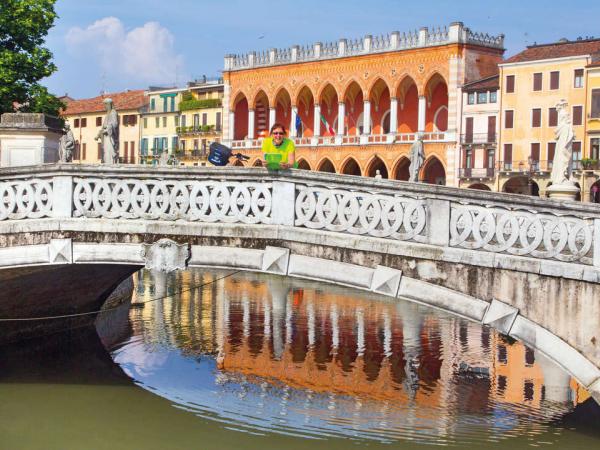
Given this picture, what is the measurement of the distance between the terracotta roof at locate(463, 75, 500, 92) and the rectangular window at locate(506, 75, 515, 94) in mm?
580

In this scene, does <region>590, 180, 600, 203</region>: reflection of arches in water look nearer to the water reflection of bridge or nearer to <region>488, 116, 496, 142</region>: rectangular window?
<region>488, 116, 496, 142</region>: rectangular window

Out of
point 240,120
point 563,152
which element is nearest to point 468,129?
point 240,120

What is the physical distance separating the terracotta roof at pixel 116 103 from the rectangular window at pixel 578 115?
43.5 metres

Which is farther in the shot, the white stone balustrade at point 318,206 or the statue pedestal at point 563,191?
the statue pedestal at point 563,191

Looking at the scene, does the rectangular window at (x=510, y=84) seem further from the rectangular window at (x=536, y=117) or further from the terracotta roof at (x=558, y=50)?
the rectangular window at (x=536, y=117)

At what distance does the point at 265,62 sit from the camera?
7062 centimetres

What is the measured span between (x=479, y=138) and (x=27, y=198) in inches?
1797

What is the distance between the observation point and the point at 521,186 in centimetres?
5572

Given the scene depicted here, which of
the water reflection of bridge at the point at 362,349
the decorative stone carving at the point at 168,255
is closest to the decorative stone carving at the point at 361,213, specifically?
the decorative stone carving at the point at 168,255

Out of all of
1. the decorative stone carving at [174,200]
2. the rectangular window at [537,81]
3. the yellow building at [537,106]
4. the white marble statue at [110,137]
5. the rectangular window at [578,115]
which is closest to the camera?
the decorative stone carving at [174,200]

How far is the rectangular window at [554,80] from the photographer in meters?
54.1

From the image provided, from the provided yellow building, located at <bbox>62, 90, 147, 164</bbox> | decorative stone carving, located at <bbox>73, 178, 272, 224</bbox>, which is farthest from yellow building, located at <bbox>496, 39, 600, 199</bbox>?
decorative stone carving, located at <bbox>73, 178, 272, 224</bbox>

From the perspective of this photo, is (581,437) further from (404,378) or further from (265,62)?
(265,62)

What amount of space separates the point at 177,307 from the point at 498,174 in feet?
103
